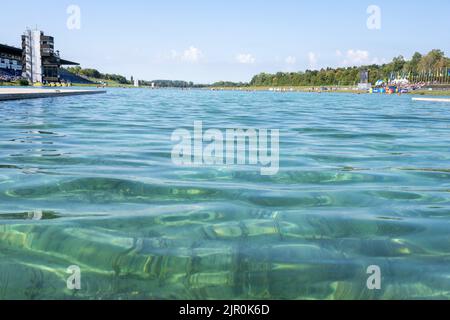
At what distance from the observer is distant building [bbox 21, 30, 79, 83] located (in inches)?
3807

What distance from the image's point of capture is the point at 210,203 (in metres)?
4.72

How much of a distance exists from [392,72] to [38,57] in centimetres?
10304

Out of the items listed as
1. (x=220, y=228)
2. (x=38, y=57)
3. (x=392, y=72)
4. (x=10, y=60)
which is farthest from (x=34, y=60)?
(x=220, y=228)

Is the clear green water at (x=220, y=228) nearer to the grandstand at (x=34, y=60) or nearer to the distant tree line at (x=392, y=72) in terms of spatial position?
the grandstand at (x=34, y=60)

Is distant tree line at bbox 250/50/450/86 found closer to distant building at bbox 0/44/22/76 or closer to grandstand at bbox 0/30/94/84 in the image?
grandstand at bbox 0/30/94/84

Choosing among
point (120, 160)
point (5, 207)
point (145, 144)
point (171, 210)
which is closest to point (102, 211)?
point (171, 210)

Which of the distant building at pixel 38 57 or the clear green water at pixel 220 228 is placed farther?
the distant building at pixel 38 57

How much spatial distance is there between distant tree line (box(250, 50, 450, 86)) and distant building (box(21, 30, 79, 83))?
95352 millimetres

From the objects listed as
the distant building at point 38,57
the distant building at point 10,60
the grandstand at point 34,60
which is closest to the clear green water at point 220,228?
the grandstand at point 34,60

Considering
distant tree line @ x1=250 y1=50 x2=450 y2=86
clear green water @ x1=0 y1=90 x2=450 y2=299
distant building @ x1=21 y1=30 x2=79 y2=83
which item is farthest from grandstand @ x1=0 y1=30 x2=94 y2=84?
clear green water @ x1=0 y1=90 x2=450 y2=299

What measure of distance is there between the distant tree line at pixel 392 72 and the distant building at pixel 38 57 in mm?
95352

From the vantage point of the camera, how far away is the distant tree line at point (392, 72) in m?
126
